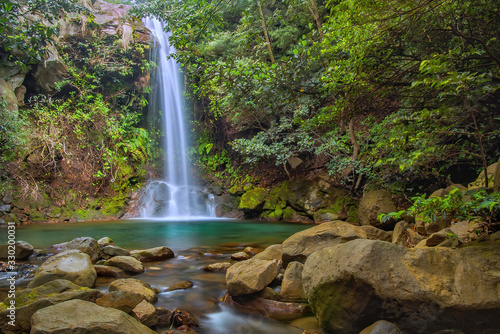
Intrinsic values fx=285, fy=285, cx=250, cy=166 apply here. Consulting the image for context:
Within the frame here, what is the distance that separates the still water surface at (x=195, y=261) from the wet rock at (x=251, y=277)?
0.26 meters

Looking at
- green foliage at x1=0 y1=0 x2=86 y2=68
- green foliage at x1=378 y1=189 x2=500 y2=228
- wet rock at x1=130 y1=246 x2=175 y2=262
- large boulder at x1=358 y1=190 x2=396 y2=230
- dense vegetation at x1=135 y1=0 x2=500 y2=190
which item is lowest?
wet rock at x1=130 y1=246 x2=175 y2=262

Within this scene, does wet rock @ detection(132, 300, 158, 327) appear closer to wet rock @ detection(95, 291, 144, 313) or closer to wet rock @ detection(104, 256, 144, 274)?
wet rock @ detection(95, 291, 144, 313)

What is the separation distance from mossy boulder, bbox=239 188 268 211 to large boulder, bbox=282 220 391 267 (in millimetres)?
8282

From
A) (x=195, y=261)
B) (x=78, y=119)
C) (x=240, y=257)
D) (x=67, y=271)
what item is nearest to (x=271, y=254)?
(x=240, y=257)

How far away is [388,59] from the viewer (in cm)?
358

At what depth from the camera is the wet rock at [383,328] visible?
7.61 feet

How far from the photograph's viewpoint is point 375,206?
26.3ft

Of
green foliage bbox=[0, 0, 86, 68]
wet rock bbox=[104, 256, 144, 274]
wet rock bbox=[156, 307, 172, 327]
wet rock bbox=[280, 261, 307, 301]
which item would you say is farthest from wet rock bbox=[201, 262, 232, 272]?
green foliage bbox=[0, 0, 86, 68]

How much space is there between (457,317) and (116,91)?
1726 cm

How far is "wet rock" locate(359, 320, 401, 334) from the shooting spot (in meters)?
2.32

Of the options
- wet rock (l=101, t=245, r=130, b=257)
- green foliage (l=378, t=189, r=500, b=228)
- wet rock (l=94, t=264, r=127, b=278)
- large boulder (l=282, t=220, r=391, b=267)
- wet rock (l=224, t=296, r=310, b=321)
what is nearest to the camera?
green foliage (l=378, t=189, r=500, b=228)

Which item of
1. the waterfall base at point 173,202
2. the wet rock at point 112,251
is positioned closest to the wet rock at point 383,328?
the wet rock at point 112,251

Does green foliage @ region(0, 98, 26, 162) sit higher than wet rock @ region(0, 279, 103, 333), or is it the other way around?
green foliage @ region(0, 98, 26, 162)

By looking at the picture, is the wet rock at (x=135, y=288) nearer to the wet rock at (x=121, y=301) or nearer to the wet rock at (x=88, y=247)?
the wet rock at (x=121, y=301)
